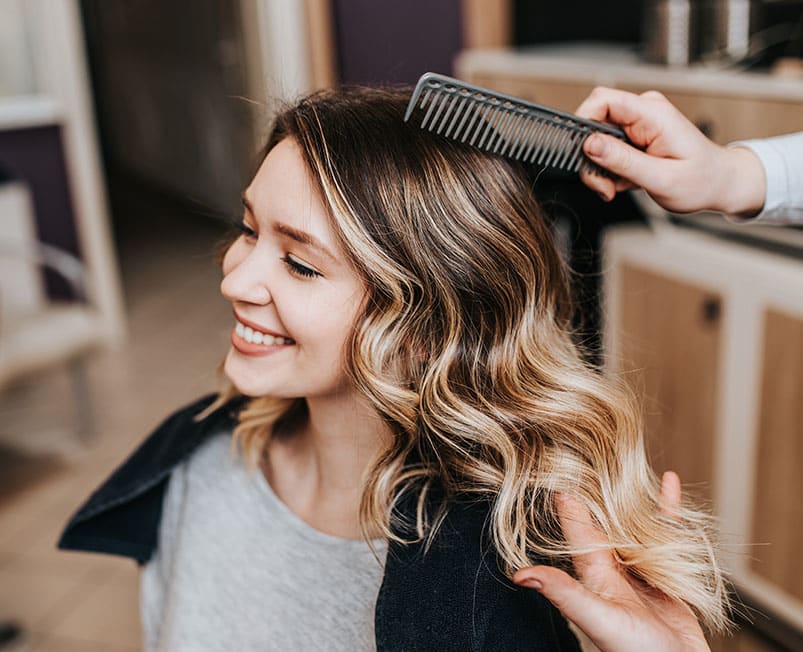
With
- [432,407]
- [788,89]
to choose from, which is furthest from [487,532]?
[788,89]

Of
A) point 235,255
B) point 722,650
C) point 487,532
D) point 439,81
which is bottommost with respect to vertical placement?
point 722,650

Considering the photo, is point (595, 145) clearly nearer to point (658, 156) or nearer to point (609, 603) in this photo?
point (658, 156)

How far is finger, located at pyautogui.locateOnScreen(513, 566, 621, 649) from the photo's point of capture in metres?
0.74

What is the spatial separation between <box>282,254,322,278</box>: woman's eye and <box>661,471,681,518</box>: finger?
1.43ft

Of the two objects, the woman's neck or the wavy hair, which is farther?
the woman's neck

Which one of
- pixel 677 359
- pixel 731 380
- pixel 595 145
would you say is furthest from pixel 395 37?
pixel 595 145

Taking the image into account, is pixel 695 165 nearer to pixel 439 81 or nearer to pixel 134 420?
pixel 439 81

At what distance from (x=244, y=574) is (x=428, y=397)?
14.7 inches

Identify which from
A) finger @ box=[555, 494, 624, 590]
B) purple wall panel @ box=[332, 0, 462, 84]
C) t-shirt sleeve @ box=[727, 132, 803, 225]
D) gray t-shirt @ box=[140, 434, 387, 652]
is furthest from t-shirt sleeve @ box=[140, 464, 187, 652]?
purple wall panel @ box=[332, 0, 462, 84]

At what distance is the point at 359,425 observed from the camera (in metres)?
1.13

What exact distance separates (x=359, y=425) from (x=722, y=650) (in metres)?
1.41

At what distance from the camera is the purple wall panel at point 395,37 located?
365 centimetres

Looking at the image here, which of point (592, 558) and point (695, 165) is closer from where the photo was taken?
point (592, 558)

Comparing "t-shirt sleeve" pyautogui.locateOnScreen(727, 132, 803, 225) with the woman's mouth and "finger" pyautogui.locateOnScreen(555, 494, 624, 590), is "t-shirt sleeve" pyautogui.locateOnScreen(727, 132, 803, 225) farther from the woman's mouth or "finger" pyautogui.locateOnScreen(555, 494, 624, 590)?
the woman's mouth
